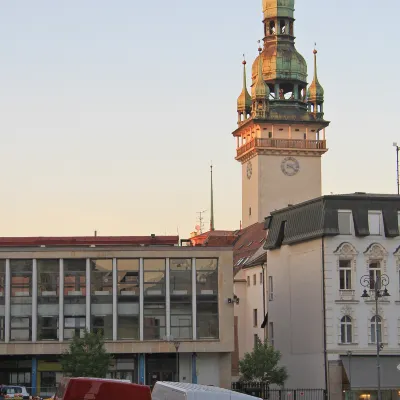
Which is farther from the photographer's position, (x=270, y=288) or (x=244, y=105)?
(x=244, y=105)

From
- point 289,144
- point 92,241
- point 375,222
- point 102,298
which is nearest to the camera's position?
point 375,222

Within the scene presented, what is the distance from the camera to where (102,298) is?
84.3 meters

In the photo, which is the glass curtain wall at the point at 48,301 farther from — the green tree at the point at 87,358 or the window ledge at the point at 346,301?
the window ledge at the point at 346,301

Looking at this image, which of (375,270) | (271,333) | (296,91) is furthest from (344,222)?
(296,91)

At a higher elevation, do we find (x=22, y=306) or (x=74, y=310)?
(x=22, y=306)

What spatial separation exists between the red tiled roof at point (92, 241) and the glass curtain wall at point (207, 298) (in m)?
5.52

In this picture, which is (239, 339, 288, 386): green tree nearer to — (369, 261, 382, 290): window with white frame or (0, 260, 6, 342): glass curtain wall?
(369, 261, 382, 290): window with white frame

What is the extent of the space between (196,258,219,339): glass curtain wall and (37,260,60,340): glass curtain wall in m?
9.50

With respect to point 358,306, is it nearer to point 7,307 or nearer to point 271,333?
point 271,333

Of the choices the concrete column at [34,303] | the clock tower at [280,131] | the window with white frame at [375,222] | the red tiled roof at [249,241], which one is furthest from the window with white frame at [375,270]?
the clock tower at [280,131]

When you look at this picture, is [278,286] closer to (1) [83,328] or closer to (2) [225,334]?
(2) [225,334]

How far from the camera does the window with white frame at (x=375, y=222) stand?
82.9 m

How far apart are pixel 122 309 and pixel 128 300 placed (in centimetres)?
72

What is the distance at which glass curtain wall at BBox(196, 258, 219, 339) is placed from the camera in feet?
280
